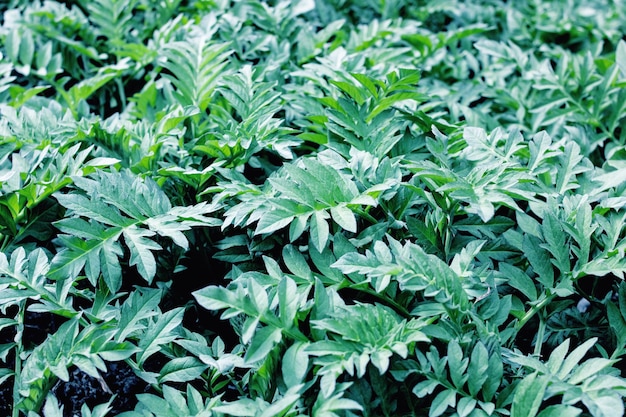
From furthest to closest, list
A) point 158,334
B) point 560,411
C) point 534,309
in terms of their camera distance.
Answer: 1. point 534,309
2. point 158,334
3. point 560,411

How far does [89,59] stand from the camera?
2645mm

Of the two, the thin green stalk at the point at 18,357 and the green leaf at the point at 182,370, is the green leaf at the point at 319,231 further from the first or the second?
the thin green stalk at the point at 18,357

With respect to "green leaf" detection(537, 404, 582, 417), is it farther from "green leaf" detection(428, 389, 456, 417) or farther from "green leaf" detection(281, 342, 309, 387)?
"green leaf" detection(281, 342, 309, 387)

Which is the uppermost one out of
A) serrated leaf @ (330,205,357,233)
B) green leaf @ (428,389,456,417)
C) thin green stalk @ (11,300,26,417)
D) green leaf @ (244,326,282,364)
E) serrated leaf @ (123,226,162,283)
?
serrated leaf @ (330,205,357,233)

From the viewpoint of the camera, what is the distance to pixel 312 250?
1503 millimetres

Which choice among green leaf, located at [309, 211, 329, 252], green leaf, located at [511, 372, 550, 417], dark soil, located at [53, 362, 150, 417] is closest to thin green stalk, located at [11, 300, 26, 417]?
dark soil, located at [53, 362, 150, 417]

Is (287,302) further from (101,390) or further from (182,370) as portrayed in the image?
(101,390)

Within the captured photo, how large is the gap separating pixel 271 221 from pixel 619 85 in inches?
53.9

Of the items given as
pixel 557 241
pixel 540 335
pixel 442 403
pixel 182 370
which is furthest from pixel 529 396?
pixel 182 370

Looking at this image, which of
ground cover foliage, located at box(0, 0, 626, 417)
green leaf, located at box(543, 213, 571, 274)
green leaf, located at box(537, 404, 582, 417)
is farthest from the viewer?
green leaf, located at box(543, 213, 571, 274)

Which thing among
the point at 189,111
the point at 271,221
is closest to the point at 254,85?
the point at 189,111

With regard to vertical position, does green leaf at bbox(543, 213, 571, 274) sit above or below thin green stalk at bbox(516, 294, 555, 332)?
above

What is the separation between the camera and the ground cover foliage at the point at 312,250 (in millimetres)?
1289

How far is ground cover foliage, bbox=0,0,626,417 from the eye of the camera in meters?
1.29
